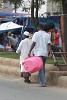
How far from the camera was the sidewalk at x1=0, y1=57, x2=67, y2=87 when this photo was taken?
11.4m

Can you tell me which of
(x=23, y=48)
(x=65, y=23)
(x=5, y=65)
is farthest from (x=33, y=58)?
(x=5, y=65)

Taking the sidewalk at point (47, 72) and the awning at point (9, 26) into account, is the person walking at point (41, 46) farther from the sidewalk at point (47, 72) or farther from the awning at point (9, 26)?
the awning at point (9, 26)

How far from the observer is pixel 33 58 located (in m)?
11.1

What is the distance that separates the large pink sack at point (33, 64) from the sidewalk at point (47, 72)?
0.84m

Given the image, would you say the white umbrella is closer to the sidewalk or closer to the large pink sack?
the sidewalk

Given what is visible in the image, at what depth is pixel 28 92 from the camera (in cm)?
1034

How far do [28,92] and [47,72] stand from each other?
196cm

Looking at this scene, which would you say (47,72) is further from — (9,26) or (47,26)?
(9,26)

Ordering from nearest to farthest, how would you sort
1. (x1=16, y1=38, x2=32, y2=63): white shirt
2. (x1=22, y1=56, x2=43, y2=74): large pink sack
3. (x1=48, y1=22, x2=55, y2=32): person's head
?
Result: (x1=22, y1=56, x2=43, y2=74): large pink sack → (x1=16, y1=38, x2=32, y2=63): white shirt → (x1=48, y1=22, x2=55, y2=32): person's head

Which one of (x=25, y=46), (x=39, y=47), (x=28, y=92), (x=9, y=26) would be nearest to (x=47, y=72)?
(x=25, y=46)

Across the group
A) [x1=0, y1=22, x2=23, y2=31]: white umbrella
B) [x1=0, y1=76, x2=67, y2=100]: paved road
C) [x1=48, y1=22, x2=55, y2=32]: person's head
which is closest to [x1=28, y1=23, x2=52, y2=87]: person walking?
[x1=0, y1=76, x2=67, y2=100]: paved road

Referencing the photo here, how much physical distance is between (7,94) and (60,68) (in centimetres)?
289

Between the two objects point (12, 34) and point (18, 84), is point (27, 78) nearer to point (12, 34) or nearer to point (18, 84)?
point (18, 84)

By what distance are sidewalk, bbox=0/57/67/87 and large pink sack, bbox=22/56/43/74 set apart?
835 millimetres
